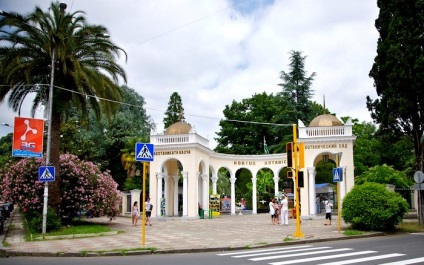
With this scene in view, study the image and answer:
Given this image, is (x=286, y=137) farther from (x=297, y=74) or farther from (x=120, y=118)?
(x=120, y=118)

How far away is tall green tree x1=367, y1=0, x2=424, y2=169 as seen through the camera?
22.2 metres

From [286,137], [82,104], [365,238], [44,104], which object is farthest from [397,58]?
[286,137]

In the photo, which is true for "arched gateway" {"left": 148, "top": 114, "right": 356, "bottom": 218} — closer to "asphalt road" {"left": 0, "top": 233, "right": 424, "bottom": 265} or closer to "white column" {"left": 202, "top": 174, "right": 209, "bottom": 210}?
"white column" {"left": 202, "top": 174, "right": 209, "bottom": 210}

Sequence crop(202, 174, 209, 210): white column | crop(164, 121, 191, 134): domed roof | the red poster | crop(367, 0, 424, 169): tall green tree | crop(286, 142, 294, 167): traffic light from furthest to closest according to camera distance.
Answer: crop(202, 174, 209, 210): white column
crop(164, 121, 191, 134): domed roof
crop(367, 0, 424, 169): tall green tree
the red poster
crop(286, 142, 294, 167): traffic light

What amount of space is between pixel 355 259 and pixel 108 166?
41737 millimetres

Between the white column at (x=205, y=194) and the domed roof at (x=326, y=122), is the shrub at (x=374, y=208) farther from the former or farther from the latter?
the white column at (x=205, y=194)

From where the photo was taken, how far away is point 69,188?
22.8m

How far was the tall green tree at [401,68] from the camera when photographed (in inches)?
875

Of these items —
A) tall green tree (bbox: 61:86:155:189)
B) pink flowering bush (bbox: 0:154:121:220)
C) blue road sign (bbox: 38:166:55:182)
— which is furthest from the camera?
tall green tree (bbox: 61:86:155:189)

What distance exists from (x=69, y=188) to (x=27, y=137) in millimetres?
5873

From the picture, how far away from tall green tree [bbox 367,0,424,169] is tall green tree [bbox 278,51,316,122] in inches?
978

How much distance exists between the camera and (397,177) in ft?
105

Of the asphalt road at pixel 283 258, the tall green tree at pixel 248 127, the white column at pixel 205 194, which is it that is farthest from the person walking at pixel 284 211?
the tall green tree at pixel 248 127

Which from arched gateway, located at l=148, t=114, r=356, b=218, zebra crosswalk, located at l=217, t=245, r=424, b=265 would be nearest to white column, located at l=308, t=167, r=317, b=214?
arched gateway, located at l=148, t=114, r=356, b=218
